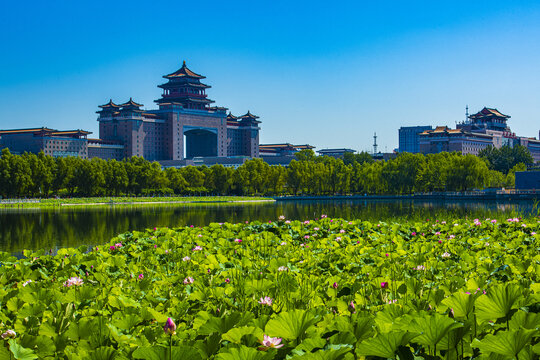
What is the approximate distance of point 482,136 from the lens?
102250mm

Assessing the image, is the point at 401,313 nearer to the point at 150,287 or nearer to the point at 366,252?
the point at 150,287

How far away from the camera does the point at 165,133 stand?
99.4 meters

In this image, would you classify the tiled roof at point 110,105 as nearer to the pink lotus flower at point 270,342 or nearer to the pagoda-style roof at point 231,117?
the pagoda-style roof at point 231,117

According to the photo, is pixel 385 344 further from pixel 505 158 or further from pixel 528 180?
pixel 505 158

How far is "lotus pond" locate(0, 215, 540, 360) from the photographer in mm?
1999

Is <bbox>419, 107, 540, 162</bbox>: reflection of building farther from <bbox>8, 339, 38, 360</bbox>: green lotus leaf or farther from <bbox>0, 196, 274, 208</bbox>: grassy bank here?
<bbox>8, 339, 38, 360</bbox>: green lotus leaf

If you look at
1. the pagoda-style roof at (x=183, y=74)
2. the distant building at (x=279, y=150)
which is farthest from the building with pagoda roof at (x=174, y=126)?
the distant building at (x=279, y=150)

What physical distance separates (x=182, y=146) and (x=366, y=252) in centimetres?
9655

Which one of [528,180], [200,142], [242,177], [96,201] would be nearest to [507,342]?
[96,201]

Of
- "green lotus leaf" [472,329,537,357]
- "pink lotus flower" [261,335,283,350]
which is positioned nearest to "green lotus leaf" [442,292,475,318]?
"green lotus leaf" [472,329,537,357]

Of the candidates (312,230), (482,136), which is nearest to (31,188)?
(312,230)

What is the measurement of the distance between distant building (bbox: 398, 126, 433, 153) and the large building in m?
56.9

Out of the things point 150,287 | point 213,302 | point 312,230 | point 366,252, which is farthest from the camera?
point 312,230

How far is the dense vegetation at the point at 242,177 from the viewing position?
2167 inches
